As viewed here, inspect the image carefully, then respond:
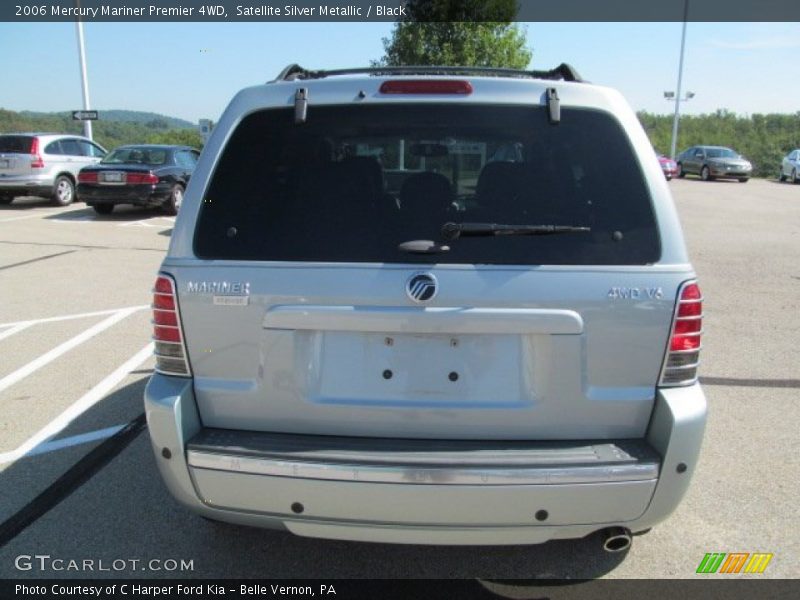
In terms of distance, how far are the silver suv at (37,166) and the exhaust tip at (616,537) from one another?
1688 cm

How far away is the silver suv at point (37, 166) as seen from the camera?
1559 cm

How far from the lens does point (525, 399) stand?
229 centimetres

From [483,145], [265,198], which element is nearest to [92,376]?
[265,198]

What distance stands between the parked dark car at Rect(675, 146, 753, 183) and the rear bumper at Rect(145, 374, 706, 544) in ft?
116

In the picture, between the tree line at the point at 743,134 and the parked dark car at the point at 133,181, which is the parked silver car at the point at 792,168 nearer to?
the tree line at the point at 743,134

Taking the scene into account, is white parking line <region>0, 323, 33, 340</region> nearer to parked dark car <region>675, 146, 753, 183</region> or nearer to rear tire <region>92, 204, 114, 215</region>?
rear tire <region>92, 204, 114, 215</region>

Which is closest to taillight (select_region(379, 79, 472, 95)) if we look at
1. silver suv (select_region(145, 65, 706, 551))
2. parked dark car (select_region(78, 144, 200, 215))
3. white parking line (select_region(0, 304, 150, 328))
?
silver suv (select_region(145, 65, 706, 551))

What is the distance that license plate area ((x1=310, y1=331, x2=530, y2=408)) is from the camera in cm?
229

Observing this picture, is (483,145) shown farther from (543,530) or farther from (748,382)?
(748,382)

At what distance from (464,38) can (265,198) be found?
25511 millimetres

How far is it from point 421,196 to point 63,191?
16.6 metres

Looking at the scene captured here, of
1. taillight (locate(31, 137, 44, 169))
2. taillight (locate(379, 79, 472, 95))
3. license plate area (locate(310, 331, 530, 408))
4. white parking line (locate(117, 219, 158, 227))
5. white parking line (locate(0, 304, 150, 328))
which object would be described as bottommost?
white parking line (locate(0, 304, 150, 328))

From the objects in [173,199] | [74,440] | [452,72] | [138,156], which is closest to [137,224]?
[173,199]

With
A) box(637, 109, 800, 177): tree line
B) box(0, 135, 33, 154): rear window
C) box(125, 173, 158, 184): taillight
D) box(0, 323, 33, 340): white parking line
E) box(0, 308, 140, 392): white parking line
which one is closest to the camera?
box(0, 308, 140, 392): white parking line
